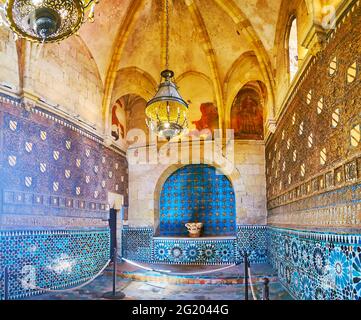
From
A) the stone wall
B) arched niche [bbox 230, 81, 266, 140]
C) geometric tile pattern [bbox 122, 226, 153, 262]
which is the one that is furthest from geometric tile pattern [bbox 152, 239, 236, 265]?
the stone wall

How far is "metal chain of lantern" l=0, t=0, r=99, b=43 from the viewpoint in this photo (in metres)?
3.29

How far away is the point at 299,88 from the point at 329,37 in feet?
4.85

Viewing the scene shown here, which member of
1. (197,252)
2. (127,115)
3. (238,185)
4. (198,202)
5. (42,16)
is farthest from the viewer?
(127,115)

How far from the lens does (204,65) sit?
1116cm

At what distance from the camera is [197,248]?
35.8 feet

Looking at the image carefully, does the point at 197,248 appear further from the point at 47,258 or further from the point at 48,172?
the point at 48,172

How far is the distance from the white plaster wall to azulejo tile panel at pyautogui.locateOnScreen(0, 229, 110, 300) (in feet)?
8.50

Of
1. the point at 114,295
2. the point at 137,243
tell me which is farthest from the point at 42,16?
the point at 137,243

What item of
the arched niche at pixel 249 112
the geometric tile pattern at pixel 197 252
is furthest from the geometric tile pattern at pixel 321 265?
the arched niche at pixel 249 112

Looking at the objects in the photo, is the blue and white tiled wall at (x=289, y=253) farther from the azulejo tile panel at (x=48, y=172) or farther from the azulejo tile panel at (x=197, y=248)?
the azulejo tile panel at (x=48, y=172)

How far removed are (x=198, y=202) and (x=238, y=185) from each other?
180 cm

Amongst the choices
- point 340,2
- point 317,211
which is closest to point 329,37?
point 340,2

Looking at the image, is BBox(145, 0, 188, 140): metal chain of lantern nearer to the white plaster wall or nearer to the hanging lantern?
the hanging lantern
